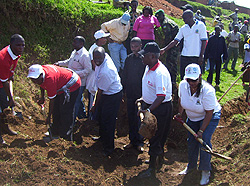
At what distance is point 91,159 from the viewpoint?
5.24m

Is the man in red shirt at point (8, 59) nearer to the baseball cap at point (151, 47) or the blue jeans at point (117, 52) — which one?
the baseball cap at point (151, 47)

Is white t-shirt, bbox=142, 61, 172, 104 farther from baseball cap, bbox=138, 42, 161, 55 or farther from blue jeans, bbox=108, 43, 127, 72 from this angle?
blue jeans, bbox=108, 43, 127, 72

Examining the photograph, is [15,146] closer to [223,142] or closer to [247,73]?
[223,142]

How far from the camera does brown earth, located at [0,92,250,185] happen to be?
13.7ft

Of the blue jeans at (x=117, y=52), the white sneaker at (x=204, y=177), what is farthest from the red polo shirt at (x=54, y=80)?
the white sneaker at (x=204, y=177)

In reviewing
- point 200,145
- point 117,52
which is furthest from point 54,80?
point 117,52

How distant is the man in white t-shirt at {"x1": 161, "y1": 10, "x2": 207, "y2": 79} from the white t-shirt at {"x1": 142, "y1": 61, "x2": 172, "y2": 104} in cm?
230

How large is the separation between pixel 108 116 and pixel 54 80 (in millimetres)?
1267

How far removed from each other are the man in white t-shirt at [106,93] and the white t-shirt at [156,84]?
0.66m

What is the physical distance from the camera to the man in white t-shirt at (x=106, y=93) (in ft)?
16.4

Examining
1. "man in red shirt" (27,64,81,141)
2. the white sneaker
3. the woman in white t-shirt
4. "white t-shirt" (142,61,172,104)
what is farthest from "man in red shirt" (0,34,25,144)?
the white sneaker

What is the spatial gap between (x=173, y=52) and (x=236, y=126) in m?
2.69

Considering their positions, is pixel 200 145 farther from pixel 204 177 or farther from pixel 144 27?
pixel 144 27

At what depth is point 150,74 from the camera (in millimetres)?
4613
